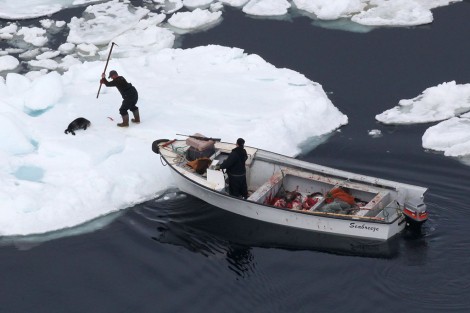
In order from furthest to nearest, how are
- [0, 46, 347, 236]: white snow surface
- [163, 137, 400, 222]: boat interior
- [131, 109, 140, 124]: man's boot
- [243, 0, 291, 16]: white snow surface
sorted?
[243, 0, 291, 16]: white snow surface, [131, 109, 140, 124]: man's boot, [0, 46, 347, 236]: white snow surface, [163, 137, 400, 222]: boat interior

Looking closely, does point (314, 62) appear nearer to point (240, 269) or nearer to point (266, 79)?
point (266, 79)

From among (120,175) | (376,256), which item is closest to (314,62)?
(120,175)

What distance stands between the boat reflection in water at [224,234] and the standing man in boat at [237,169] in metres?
0.50

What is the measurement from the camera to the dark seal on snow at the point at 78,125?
1700 centimetres

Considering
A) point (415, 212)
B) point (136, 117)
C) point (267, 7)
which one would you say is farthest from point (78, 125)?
point (267, 7)

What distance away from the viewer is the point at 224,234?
14.4 meters

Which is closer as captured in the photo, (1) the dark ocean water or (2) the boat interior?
(1) the dark ocean water

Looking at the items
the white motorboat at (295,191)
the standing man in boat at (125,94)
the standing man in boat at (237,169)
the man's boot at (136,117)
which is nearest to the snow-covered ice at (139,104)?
the man's boot at (136,117)

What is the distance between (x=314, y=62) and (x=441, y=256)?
993 cm

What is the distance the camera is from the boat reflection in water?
13617 millimetres

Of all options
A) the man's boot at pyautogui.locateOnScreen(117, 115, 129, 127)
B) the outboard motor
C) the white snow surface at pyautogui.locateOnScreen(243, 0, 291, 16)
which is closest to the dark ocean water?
the outboard motor

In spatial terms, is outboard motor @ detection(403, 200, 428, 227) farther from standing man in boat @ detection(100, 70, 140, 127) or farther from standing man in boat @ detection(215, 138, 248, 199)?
standing man in boat @ detection(100, 70, 140, 127)

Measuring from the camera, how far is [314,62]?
71.7 feet

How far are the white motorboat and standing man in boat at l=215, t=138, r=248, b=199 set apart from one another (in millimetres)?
190
